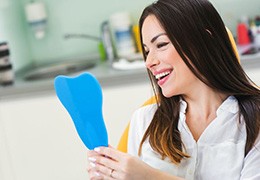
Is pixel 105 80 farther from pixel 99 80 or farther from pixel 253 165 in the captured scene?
pixel 253 165

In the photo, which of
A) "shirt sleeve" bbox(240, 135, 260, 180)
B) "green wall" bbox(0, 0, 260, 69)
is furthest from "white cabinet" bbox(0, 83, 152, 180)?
"shirt sleeve" bbox(240, 135, 260, 180)

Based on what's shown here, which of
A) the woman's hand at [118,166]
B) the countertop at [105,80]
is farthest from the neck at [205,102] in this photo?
the countertop at [105,80]

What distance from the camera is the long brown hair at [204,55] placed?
1.42 meters

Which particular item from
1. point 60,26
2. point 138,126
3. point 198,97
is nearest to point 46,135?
point 60,26

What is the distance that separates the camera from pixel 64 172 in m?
2.73

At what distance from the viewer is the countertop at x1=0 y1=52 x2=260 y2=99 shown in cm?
244

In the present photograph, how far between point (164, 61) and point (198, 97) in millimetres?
173

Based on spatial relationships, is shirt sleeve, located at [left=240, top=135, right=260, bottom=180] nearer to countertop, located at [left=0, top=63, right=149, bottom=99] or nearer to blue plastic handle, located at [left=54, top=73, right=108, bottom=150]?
blue plastic handle, located at [left=54, top=73, right=108, bottom=150]

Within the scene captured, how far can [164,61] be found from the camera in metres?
1.46

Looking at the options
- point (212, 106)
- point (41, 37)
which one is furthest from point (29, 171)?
point (212, 106)

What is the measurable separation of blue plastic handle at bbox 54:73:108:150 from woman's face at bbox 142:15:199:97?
0.23 meters

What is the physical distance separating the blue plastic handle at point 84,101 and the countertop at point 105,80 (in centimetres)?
122

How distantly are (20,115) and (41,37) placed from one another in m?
0.70

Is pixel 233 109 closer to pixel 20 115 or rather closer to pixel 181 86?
pixel 181 86
